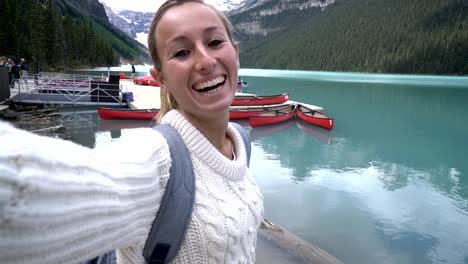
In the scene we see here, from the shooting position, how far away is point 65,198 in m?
0.59

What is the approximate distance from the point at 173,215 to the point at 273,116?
741 inches

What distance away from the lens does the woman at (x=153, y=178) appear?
A: 52 centimetres

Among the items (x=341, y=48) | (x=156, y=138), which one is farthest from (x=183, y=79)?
(x=341, y=48)

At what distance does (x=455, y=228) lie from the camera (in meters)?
7.93

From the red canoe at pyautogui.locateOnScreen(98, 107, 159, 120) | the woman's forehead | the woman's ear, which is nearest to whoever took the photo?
the woman's forehead

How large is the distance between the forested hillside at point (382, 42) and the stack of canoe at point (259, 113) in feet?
332

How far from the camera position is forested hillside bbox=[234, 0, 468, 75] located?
350ft

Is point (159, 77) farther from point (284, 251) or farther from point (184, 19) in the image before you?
point (284, 251)

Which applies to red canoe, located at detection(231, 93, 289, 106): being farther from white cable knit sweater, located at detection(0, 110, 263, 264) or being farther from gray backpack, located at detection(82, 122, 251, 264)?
gray backpack, located at detection(82, 122, 251, 264)

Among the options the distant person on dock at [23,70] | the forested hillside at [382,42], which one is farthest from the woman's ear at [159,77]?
the forested hillside at [382,42]

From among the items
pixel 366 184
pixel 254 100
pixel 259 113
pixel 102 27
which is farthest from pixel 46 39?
pixel 102 27

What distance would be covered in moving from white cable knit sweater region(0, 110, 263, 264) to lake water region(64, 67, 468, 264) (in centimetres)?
575

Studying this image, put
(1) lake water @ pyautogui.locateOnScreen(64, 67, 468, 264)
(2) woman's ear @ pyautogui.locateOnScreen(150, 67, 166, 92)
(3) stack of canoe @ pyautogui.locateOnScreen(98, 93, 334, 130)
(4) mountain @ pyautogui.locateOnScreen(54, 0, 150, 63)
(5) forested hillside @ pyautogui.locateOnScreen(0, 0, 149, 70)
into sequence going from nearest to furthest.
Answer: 1. (2) woman's ear @ pyautogui.locateOnScreen(150, 67, 166, 92)
2. (1) lake water @ pyautogui.locateOnScreen(64, 67, 468, 264)
3. (3) stack of canoe @ pyautogui.locateOnScreen(98, 93, 334, 130)
4. (5) forested hillside @ pyautogui.locateOnScreen(0, 0, 149, 70)
5. (4) mountain @ pyautogui.locateOnScreen(54, 0, 150, 63)

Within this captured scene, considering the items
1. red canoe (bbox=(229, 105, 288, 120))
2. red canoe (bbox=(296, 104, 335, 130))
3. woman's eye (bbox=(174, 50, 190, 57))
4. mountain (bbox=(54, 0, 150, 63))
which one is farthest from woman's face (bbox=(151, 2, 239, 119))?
mountain (bbox=(54, 0, 150, 63))
